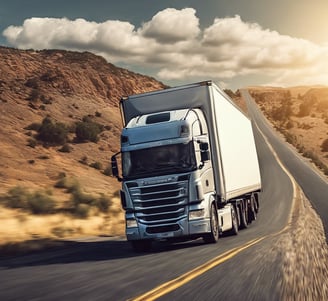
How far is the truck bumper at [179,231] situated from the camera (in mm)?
14289

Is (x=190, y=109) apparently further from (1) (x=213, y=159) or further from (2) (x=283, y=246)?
(2) (x=283, y=246)

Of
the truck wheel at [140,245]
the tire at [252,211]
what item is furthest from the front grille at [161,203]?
the tire at [252,211]

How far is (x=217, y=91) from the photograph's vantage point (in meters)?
16.9

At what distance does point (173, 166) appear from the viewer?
47.2ft

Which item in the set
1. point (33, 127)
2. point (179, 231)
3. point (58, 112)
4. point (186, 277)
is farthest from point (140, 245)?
point (58, 112)

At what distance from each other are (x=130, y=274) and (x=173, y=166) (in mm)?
5071

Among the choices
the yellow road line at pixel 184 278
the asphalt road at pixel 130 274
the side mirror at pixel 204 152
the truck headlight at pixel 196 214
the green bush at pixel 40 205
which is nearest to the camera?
the yellow road line at pixel 184 278

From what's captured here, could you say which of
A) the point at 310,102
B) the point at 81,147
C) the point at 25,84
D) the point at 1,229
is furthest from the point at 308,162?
the point at 310,102

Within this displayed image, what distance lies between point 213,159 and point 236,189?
3.17 meters

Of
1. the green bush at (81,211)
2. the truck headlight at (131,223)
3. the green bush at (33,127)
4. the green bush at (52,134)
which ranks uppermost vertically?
the green bush at (33,127)

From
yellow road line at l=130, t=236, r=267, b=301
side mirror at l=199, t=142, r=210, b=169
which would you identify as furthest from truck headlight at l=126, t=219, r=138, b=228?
yellow road line at l=130, t=236, r=267, b=301

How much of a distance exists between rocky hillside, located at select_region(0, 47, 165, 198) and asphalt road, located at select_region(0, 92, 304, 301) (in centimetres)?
1890

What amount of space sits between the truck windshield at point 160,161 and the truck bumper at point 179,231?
139 centimetres

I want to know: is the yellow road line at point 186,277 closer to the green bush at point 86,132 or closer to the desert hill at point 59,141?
the desert hill at point 59,141
